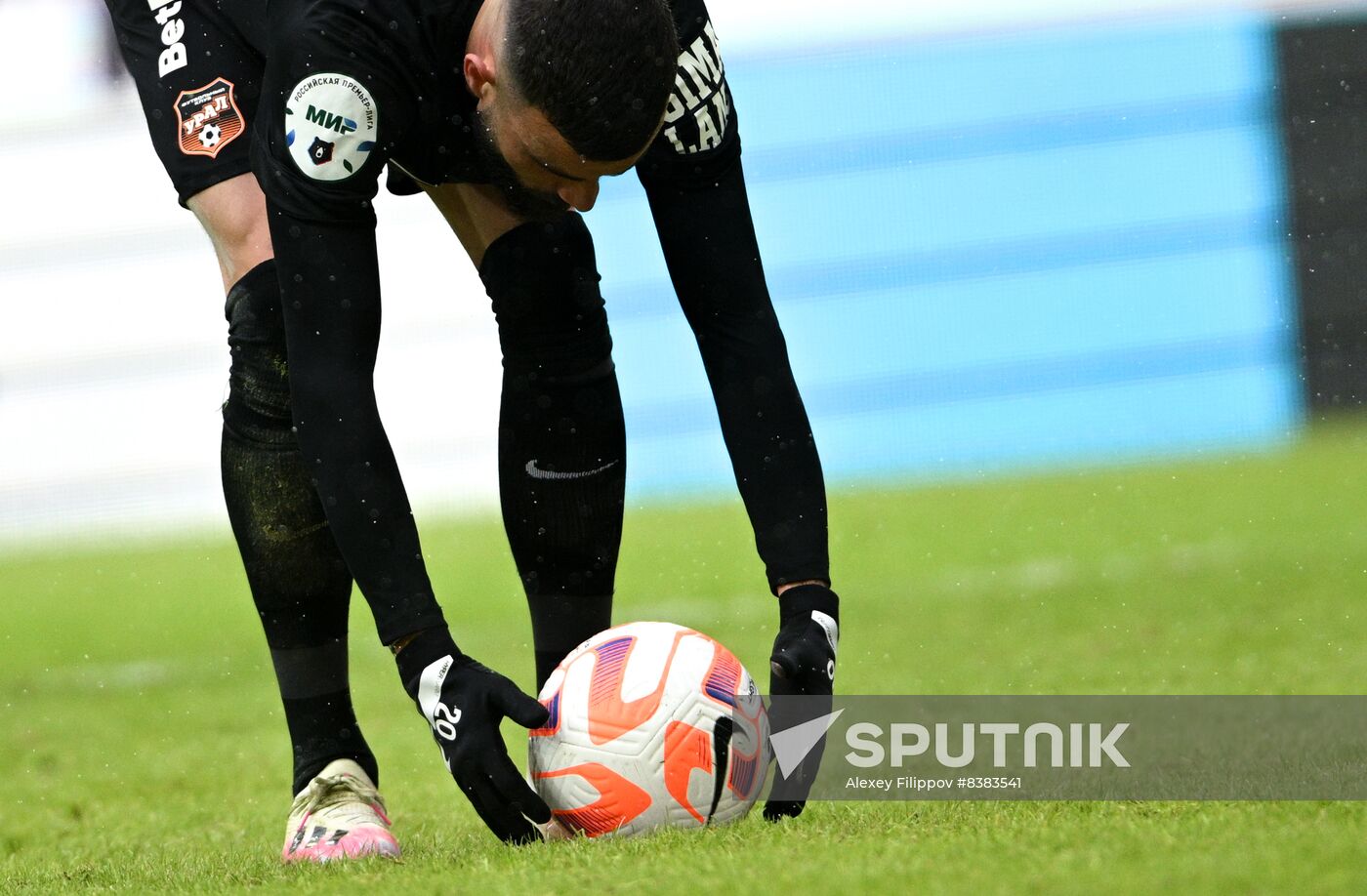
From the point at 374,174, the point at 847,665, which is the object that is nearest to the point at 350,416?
the point at 374,174

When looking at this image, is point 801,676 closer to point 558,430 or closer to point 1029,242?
point 558,430

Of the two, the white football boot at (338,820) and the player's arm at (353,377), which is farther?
the white football boot at (338,820)

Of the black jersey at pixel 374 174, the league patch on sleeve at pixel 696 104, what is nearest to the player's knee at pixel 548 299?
the black jersey at pixel 374 174

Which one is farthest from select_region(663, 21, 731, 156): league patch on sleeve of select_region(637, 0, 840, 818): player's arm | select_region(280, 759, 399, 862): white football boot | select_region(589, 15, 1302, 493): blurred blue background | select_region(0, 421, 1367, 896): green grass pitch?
select_region(589, 15, 1302, 493): blurred blue background

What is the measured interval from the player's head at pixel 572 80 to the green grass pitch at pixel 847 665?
0.81 m

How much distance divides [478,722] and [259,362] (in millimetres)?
762

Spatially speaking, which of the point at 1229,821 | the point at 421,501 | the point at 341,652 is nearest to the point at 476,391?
the point at 421,501

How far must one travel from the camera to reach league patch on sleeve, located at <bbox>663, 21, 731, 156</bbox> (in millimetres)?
2158

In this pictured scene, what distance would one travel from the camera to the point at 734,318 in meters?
2.24

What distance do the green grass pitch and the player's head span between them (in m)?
0.81

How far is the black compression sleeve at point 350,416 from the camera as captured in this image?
1.95m

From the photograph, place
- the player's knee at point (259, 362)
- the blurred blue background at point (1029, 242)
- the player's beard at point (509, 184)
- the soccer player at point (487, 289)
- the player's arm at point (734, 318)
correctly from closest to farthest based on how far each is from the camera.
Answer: the soccer player at point (487, 289), the player's beard at point (509, 184), the player's arm at point (734, 318), the player's knee at point (259, 362), the blurred blue background at point (1029, 242)

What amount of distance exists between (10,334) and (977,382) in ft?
17.0

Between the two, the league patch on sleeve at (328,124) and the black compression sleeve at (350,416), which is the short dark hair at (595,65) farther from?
the black compression sleeve at (350,416)
